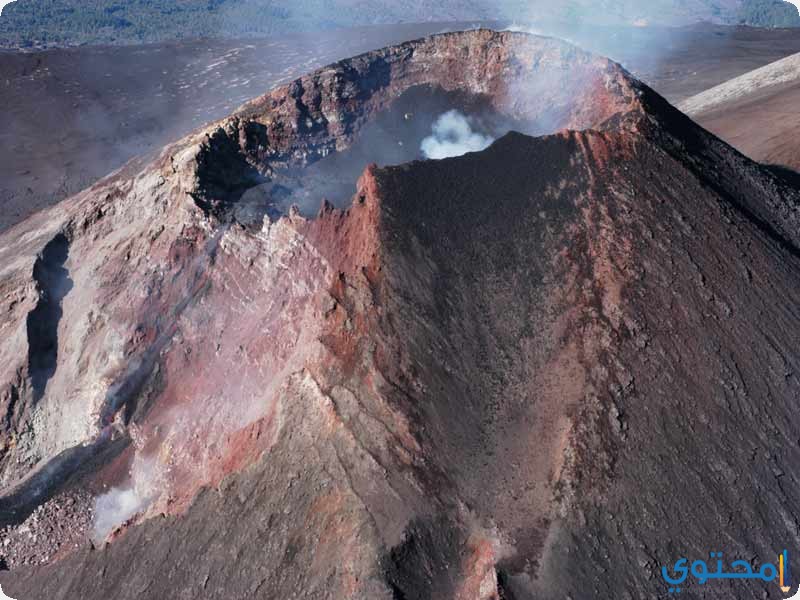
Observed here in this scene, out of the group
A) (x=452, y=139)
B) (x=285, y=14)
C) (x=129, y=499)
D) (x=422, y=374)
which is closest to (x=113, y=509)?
(x=129, y=499)

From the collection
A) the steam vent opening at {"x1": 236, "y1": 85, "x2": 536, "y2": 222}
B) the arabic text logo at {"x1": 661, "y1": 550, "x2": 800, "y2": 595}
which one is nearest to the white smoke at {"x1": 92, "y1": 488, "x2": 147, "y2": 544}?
the steam vent opening at {"x1": 236, "y1": 85, "x2": 536, "y2": 222}

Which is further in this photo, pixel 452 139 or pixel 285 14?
pixel 285 14

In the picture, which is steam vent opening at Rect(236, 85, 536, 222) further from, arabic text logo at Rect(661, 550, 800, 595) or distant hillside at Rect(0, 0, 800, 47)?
distant hillside at Rect(0, 0, 800, 47)

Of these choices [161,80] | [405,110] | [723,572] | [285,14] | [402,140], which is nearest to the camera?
[723,572]

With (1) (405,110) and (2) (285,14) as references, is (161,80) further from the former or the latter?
(1) (405,110)

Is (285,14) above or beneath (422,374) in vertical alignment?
beneath

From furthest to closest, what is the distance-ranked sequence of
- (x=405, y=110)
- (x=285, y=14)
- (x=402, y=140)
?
(x=285, y=14) → (x=405, y=110) → (x=402, y=140)

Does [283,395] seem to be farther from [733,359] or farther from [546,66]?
Result: [546,66]

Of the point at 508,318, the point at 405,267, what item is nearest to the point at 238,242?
the point at 405,267
